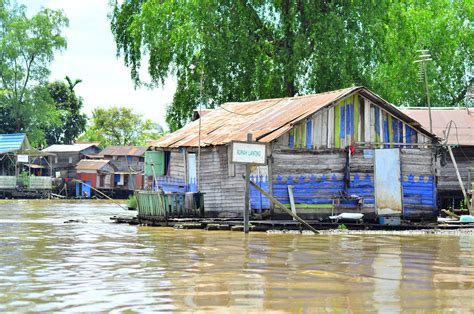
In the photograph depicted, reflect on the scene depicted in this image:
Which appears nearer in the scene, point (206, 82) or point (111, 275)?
point (111, 275)

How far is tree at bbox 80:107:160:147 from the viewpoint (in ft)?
290

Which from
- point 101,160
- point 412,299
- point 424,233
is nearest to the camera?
point 412,299

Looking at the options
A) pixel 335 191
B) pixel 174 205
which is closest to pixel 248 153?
pixel 335 191

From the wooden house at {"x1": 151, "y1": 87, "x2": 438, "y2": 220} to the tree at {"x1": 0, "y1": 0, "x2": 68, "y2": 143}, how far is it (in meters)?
43.0

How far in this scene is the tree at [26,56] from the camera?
207ft

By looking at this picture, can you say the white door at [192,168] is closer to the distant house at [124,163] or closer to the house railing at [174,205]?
the house railing at [174,205]

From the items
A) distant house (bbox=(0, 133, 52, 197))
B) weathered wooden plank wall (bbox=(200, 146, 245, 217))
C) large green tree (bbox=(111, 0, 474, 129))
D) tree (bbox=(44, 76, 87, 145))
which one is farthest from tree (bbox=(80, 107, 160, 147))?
weathered wooden plank wall (bbox=(200, 146, 245, 217))

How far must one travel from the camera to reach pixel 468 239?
18.7 metres

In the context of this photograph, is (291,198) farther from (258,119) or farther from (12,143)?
(12,143)

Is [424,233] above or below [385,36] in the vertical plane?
below

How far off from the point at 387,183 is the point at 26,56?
47295 millimetres

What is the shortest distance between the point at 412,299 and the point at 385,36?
25611 millimetres

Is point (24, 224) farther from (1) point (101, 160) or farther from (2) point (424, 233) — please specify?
(1) point (101, 160)

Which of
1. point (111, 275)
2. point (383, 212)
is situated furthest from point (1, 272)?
point (383, 212)
